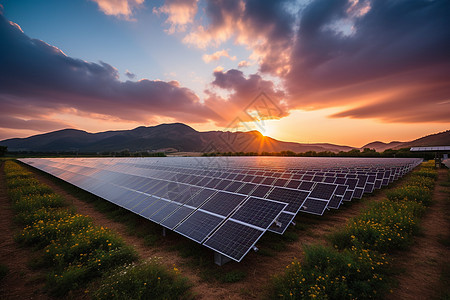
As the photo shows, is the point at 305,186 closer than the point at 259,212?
No

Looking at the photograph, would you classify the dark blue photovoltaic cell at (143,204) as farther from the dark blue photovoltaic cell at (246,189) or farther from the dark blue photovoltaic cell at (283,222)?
the dark blue photovoltaic cell at (283,222)

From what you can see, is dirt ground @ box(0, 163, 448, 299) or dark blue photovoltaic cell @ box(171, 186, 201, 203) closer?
dirt ground @ box(0, 163, 448, 299)

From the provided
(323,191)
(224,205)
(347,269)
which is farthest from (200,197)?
(323,191)

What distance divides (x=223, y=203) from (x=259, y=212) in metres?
1.82

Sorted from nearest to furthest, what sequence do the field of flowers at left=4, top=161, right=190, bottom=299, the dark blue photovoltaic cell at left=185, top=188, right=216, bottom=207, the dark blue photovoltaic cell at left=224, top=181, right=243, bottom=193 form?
the field of flowers at left=4, top=161, right=190, bottom=299 → the dark blue photovoltaic cell at left=185, top=188, right=216, bottom=207 → the dark blue photovoltaic cell at left=224, top=181, right=243, bottom=193

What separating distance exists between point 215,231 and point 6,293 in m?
6.10

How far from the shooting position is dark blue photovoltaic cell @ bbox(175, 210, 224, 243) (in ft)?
21.1

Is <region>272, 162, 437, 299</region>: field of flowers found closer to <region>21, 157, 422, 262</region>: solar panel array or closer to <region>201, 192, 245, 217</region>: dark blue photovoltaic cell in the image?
<region>21, 157, 422, 262</region>: solar panel array

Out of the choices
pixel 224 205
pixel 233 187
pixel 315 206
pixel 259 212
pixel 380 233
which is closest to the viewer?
pixel 259 212

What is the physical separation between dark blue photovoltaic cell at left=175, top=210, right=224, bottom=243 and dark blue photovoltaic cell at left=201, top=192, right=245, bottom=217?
0.36 metres

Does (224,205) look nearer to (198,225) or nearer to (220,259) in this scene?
(198,225)

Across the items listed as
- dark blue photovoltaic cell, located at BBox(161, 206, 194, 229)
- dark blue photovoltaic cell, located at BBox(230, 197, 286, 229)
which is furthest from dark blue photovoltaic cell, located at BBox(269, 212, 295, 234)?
dark blue photovoltaic cell, located at BBox(161, 206, 194, 229)

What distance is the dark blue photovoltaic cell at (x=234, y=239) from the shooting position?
17.7 feet

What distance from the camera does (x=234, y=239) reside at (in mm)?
5863
